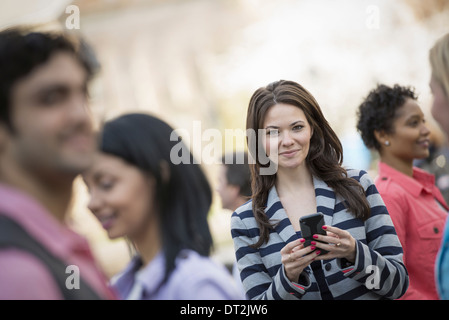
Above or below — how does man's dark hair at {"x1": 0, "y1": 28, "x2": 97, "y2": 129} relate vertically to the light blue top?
above

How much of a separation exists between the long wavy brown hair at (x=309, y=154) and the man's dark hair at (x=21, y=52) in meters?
0.65

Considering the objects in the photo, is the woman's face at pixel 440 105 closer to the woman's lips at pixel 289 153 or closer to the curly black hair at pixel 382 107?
the curly black hair at pixel 382 107

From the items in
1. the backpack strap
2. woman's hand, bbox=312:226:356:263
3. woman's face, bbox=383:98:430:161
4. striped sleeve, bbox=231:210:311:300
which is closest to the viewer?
the backpack strap

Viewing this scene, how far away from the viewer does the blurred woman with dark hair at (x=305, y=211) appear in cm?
135

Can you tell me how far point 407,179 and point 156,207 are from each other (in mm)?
1035

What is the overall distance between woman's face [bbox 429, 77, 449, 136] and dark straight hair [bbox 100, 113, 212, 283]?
782mm

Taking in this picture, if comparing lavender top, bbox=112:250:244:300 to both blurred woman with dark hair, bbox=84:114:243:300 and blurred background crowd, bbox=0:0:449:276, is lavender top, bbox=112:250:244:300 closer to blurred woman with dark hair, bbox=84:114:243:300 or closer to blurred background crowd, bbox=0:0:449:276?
blurred woman with dark hair, bbox=84:114:243:300

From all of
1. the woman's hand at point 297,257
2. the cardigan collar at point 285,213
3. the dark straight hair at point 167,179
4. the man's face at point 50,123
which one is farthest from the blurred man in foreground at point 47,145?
the cardigan collar at point 285,213

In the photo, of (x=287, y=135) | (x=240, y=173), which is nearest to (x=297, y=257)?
(x=287, y=135)

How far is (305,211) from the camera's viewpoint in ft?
4.74

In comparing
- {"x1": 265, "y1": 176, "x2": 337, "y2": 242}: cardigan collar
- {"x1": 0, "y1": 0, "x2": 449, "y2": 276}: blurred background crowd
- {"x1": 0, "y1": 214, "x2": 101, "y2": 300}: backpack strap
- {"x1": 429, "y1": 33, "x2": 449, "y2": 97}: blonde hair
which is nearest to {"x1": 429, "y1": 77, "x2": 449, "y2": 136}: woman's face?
{"x1": 429, "y1": 33, "x2": 449, "y2": 97}: blonde hair

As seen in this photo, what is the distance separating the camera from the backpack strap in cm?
67
